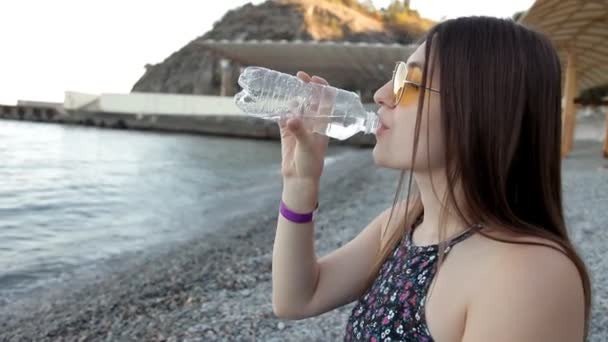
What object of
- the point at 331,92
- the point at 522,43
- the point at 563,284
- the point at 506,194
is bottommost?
the point at 563,284

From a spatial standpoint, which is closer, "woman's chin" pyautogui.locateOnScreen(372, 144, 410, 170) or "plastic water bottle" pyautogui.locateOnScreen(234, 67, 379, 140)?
"woman's chin" pyautogui.locateOnScreen(372, 144, 410, 170)

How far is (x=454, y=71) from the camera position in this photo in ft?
4.31

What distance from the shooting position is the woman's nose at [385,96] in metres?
1.49

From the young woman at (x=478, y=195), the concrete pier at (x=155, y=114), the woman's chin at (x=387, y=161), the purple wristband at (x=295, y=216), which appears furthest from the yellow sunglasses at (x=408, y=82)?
the concrete pier at (x=155, y=114)

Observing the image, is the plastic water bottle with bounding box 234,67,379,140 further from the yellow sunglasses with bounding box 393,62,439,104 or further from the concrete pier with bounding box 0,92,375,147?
the concrete pier with bounding box 0,92,375,147

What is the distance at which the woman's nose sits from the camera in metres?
1.49

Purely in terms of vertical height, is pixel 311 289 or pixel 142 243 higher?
pixel 311 289

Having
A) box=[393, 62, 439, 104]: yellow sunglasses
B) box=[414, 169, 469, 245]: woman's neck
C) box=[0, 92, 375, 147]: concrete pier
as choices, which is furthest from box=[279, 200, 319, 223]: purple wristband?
box=[0, 92, 375, 147]: concrete pier

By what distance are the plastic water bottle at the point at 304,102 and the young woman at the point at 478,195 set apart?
0.32m

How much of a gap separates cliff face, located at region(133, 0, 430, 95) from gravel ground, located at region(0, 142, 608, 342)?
68293 millimetres

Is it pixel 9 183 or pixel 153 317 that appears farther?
pixel 9 183

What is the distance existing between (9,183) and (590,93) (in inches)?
601

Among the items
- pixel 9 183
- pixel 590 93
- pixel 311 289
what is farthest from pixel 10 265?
pixel 590 93

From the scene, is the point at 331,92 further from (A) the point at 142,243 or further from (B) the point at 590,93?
(B) the point at 590,93
